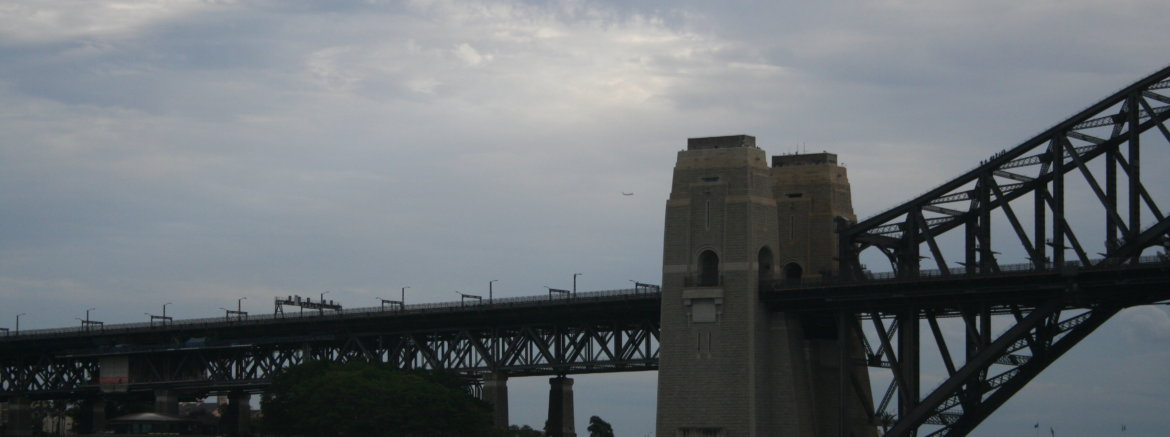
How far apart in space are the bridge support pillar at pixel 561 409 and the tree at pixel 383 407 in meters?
10.4

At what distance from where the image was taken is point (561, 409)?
580 feet

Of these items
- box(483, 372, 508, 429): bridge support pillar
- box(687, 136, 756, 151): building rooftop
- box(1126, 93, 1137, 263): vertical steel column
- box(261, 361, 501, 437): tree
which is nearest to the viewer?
box(1126, 93, 1137, 263): vertical steel column

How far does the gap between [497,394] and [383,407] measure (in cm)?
2202

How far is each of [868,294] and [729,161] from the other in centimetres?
1728

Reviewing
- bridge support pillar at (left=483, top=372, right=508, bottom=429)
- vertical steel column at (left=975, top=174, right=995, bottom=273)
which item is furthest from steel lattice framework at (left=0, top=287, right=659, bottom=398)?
vertical steel column at (left=975, top=174, right=995, bottom=273)

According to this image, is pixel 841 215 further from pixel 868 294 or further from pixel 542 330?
pixel 542 330

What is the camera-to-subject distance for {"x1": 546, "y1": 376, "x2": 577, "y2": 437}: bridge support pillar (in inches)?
6969

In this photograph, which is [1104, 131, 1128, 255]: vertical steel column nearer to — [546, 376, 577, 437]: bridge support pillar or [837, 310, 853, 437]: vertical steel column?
[837, 310, 853, 437]: vertical steel column

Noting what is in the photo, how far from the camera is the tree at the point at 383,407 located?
158125 millimetres

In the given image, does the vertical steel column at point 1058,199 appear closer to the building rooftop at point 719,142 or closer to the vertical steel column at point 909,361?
the vertical steel column at point 909,361

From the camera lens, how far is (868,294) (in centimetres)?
13388

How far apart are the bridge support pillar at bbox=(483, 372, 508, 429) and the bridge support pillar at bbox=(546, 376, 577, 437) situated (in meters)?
4.97

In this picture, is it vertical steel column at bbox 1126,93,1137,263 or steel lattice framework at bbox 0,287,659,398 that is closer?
vertical steel column at bbox 1126,93,1137,263

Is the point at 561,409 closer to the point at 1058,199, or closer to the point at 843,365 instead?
the point at 843,365
